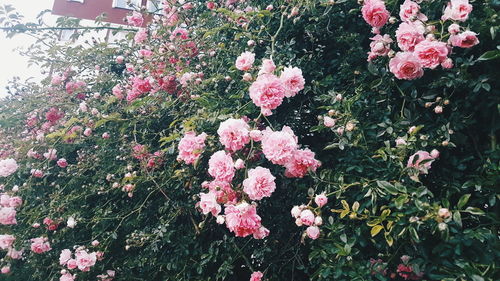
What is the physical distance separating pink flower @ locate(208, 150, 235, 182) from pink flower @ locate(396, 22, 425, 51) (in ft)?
2.47

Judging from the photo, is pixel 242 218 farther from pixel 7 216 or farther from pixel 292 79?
pixel 7 216

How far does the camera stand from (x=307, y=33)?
5.52ft

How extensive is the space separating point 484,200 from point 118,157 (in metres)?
1.90

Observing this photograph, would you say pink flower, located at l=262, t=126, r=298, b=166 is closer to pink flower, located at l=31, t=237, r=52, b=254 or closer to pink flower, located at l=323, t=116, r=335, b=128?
pink flower, located at l=323, t=116, r=335, b=128

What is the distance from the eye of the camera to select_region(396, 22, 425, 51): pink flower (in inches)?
44.6

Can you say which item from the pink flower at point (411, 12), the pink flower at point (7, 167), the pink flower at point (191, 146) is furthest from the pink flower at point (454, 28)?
the pink flower at point (7, 167)

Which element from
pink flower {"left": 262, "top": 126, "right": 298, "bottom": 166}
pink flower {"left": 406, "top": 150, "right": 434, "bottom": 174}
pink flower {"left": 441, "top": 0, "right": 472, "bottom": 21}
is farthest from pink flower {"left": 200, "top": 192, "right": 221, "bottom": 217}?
pink flower {"left": 441, "top": 0, "right": 472, "bottom": 21}

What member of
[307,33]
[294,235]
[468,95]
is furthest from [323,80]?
[294,235]

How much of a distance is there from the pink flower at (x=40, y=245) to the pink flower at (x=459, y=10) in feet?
7.91

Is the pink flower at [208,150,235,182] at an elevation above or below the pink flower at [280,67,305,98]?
below

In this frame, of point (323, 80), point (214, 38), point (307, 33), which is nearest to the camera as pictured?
point (323, 80)

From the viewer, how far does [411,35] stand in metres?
1.13

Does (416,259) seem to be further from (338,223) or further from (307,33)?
(307,33)

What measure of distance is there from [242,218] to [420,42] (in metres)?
0.87
